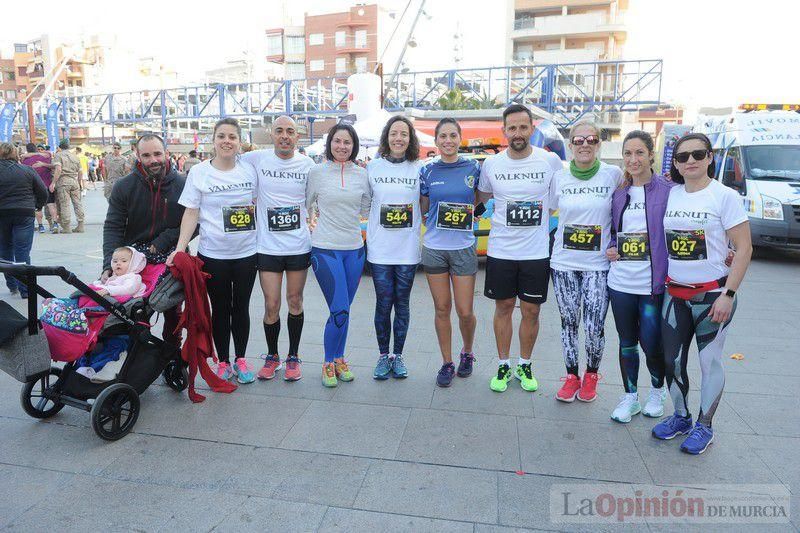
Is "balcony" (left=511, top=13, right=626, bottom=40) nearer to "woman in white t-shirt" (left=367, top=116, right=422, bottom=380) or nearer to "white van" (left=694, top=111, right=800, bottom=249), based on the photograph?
"white van" (left=694, top=111, right=800, bottom=249)

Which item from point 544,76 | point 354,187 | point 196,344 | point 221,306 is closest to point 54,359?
point 196,344

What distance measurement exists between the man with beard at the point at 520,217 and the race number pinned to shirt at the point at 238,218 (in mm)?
1724

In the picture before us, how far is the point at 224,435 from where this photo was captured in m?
3.52

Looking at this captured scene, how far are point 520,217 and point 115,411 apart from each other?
9.55 ft

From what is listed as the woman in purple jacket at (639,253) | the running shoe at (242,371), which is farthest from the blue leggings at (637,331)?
the running shoe at (242,371)

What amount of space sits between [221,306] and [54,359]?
1179mm

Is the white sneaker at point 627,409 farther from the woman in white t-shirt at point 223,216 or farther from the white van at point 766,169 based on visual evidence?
the white van at point 766,169

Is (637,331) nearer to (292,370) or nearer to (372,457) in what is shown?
(372,457)

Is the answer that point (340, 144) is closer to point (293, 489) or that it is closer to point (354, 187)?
point (354, 187)

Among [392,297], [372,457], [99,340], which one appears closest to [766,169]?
[392,297]

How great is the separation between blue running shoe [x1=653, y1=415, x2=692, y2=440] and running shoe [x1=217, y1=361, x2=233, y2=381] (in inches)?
119

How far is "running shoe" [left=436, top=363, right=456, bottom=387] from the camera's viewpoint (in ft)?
14.1

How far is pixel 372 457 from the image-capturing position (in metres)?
3.24

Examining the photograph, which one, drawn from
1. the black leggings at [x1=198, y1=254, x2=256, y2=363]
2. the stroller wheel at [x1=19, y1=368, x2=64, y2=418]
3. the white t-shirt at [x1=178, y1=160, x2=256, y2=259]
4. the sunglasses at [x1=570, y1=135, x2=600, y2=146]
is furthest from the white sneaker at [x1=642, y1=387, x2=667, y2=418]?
the stroller wheel at [x1=19, y1=368, x2=64, y2=418]
